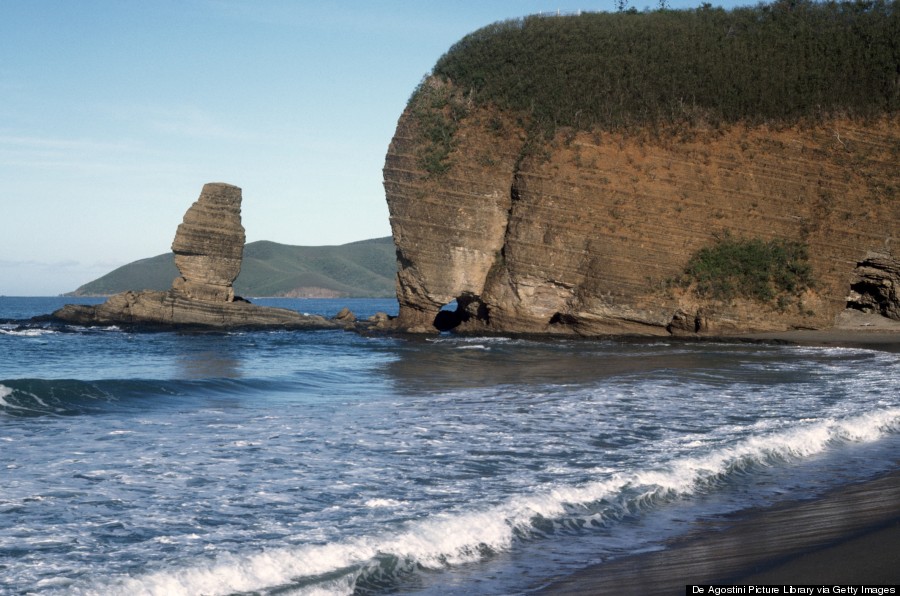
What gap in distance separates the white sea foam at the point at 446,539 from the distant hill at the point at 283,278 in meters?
144

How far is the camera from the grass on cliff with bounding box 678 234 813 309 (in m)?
28.3

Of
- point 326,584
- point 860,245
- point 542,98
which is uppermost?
point 542,98

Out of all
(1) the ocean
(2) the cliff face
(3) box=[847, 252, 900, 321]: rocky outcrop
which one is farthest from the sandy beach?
(3) box=[847, 252, 900, 321]: rocky outcrop

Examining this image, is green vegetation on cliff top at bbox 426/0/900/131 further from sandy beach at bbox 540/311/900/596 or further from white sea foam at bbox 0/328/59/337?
sandy beach at bbox 540/311/900/596

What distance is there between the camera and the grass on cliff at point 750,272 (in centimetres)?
2828

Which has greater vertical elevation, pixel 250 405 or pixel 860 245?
pixel 860 245

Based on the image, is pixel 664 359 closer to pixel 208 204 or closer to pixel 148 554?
pixel 148 554

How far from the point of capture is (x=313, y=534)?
5.75 meters

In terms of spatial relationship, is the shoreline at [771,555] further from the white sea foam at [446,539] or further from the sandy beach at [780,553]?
the white sea foam at [446,539]

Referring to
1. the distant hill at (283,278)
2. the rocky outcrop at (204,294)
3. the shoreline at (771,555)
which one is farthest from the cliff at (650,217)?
the distant hill at (283,278)

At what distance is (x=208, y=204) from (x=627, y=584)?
35.5 metres

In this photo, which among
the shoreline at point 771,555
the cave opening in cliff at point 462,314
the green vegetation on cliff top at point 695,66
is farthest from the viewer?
the cave opening in cliff at point 462,314

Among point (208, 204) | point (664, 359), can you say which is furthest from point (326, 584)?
point (208, 204)

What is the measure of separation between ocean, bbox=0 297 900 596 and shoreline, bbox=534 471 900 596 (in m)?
0.21
